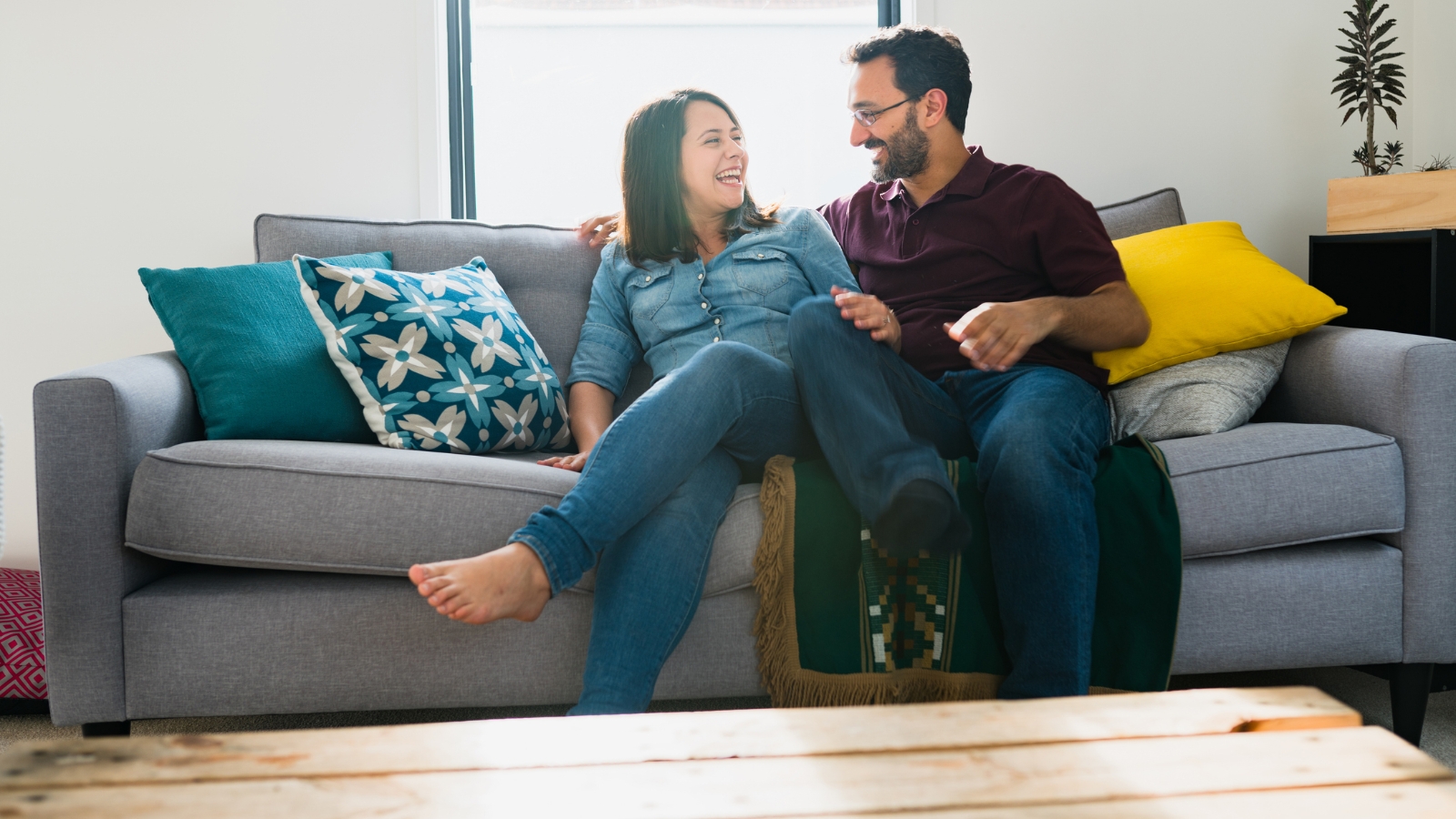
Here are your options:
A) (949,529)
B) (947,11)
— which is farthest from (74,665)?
(947,11)

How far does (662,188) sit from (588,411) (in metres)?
0.47

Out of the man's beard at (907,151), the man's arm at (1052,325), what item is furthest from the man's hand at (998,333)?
the man's beard at (907,151)

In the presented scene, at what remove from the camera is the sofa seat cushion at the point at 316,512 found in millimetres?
1410

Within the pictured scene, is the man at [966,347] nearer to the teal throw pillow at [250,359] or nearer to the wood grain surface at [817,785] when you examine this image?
the wood grain surface at [817,785]

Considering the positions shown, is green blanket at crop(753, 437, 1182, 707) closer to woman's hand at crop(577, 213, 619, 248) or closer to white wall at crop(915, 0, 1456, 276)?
woman's hand at crop(577, 213, 619, 248)

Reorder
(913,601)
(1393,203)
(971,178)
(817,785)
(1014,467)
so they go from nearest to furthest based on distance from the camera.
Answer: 1. (817,785)
2. (1014,467)
3. (913,601)
4. (971,178)
5. (1393,203)

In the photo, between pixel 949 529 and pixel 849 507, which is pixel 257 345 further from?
pixel 949 529

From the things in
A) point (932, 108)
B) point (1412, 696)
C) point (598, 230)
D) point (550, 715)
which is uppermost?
point (932, 108)

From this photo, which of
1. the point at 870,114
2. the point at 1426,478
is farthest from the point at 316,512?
the point at 1426,478

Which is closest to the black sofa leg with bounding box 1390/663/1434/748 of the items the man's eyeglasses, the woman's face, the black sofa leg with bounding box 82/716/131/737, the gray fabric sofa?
the gray fabric sofa

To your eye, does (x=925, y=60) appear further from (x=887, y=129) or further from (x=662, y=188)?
(x=662, y=188)

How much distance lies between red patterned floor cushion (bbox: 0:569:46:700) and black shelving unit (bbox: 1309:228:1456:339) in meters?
2.67

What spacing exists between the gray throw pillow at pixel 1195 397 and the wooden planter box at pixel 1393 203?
563 millimetres

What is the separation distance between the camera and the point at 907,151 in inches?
76.1
